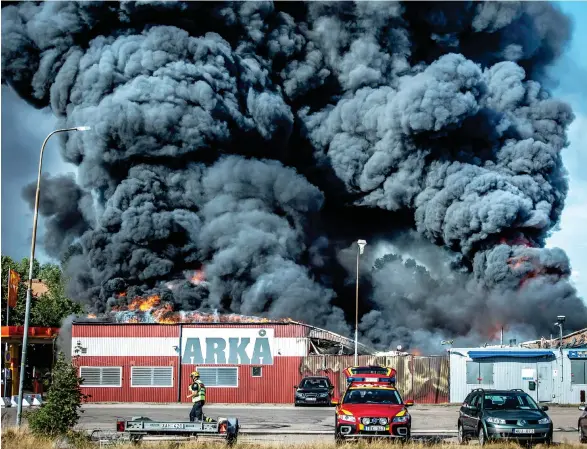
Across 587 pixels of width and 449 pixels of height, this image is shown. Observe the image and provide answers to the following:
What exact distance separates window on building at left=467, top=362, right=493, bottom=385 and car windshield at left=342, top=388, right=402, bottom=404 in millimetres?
19903

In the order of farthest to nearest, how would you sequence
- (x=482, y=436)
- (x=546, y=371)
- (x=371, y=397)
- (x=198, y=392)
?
1. (x=546, y=371)
2. (x=198, y=392)
3. (x=371, y=397)
4. (x=482, y=436)

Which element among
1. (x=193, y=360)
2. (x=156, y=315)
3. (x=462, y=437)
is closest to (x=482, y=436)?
(x=462, y=437)

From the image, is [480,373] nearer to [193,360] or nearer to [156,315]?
[193,360]

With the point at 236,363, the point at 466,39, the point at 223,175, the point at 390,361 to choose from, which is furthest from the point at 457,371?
the point at 466,39

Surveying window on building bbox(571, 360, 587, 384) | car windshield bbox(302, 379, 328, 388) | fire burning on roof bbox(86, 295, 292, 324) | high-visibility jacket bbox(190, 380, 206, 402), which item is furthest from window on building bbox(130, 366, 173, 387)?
high-visibility jacket bbox(190, 380, 206, 402)

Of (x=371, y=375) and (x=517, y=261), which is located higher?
(x=517, y=261)

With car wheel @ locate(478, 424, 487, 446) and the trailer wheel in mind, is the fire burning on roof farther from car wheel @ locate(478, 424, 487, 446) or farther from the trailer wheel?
the trailer wheel

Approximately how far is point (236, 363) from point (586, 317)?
26.6 meters

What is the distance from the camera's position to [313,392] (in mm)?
41094

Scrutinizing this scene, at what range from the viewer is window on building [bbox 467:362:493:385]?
42875 millimetres

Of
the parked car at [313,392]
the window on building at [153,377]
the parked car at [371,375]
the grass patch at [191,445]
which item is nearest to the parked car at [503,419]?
the grass patch at [191,445]

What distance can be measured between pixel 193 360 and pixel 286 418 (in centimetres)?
1314

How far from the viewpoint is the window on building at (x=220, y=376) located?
45.5m

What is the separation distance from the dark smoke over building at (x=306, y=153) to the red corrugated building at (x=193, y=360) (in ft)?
42.4
